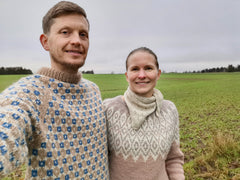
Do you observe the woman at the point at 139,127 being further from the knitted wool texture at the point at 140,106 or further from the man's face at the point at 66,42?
the man's face at the point at 66,42

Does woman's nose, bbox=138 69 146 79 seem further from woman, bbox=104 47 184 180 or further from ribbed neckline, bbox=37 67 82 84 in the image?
ribbed neckline, bbox=37 67 82 84

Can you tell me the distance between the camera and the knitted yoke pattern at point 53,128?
3.26 feet

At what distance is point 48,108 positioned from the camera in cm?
136

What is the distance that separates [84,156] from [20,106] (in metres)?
0.70

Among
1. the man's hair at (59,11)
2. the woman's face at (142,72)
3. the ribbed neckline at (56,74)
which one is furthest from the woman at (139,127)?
the man's hair at (59,11)

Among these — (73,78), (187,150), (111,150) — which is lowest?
(187,150)

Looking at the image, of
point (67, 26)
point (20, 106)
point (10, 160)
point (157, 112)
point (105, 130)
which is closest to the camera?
point (10, 160)

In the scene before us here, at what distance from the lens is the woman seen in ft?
6.02

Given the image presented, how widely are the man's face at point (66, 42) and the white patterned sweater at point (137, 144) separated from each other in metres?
0.65

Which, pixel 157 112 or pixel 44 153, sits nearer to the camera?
pixel 44 153

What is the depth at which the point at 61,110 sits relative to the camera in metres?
1.43

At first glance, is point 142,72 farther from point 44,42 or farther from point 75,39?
point 44,42

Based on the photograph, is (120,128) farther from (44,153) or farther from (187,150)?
(187,150)

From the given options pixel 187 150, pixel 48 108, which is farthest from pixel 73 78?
pixel 187 150
